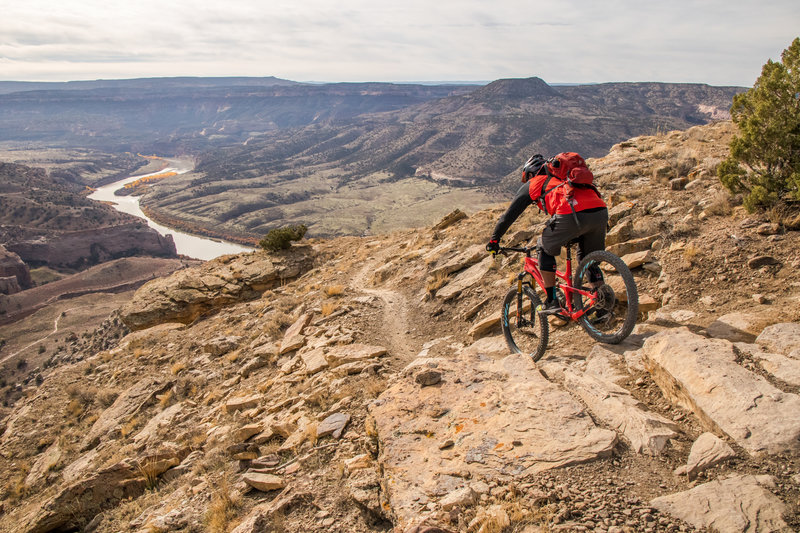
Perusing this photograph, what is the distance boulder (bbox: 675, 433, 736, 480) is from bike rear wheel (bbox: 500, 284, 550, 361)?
247cm

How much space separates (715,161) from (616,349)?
8.45 meters

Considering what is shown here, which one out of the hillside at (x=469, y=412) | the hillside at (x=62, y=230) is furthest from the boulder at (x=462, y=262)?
the hillside at (x=62, y=230)

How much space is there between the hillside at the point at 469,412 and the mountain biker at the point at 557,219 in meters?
1.25

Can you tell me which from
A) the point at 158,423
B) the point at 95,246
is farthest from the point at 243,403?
the point at 95,246

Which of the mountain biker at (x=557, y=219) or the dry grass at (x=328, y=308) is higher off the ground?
the mountain biker at (x=557, y=219)

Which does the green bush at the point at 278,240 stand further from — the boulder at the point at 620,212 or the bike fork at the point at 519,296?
the bike fork at the point at 519,296

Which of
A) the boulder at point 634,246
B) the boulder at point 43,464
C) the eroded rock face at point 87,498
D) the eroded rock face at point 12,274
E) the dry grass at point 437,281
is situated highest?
the boulder at point 634,246

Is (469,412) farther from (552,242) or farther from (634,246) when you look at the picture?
(634,246)

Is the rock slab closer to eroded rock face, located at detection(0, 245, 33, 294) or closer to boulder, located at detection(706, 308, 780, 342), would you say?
boulder, located at detection(706, 308, 780, 342)

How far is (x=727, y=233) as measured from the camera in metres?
6.99

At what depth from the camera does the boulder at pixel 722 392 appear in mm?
3219

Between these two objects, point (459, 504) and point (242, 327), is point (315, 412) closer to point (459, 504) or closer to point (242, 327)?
point (459, 504)

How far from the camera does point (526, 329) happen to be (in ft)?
22.8

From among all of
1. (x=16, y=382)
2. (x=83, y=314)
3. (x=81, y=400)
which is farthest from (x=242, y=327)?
(x=83, y=314)
